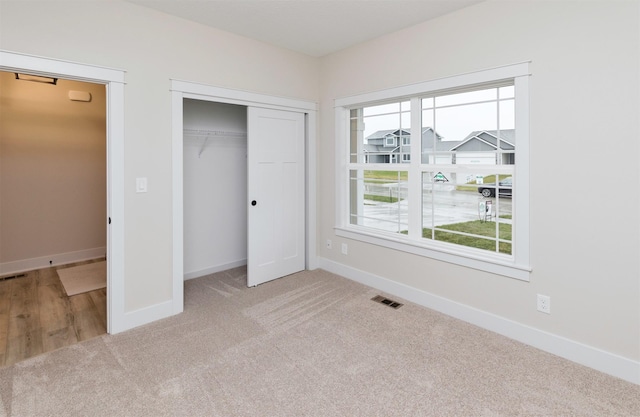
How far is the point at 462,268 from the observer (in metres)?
2.97

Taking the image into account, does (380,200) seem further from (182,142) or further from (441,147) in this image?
(182,142)

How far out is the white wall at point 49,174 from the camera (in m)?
4.12

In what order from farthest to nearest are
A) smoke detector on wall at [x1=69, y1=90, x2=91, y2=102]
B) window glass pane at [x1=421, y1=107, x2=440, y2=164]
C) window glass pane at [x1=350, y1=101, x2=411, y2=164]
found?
smoke detector on wall at [x1=69, y1=90, x2=91, y2=102] < window glass pane at [x1=350, y1=101, x2=411, y2=164] < window glass pane at [x1=421, y1=107, x2=440, y2=164]

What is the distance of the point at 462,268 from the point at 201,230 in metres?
2.90

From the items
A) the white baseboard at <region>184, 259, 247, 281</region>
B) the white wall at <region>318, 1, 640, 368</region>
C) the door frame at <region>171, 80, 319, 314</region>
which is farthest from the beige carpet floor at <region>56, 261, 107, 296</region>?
the white wall at <region>318, 1, 640, 368</region>

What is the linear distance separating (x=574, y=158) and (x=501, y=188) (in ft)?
1.78

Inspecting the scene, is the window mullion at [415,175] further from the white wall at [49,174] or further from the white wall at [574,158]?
the white wall at [49,174]

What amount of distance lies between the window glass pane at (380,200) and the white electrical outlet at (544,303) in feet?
4.41

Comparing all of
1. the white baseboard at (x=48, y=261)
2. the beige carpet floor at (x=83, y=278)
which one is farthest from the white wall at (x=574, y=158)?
the white baseboard at (x=48, y=261)

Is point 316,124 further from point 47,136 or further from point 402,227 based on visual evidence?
point 47,136

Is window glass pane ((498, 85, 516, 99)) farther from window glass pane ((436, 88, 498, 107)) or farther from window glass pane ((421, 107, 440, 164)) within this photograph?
window glass pane ((421, 107, 440, 164))

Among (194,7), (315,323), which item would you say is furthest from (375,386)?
(194,7)

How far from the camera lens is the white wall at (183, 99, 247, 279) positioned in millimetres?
3969

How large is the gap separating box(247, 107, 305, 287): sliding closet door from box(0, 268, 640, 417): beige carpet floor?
927mm
